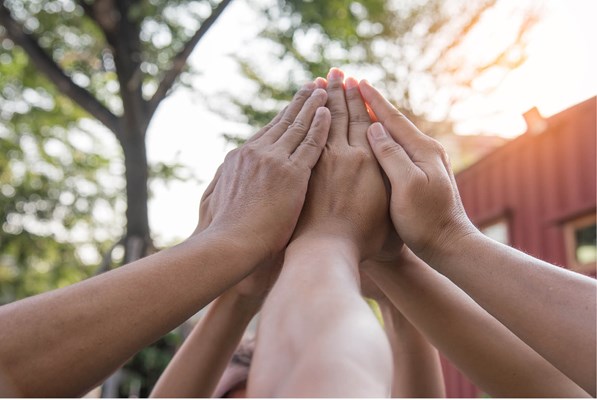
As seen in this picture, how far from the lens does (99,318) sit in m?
0.80

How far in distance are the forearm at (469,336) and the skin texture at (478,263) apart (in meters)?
0.08

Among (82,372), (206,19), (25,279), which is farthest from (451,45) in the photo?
(82,372)

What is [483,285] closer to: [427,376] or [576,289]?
[576,289]

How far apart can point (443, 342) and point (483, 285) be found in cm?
26

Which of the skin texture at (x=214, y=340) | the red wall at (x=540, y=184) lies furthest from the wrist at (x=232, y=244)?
the red wall at (x=540, y=184)

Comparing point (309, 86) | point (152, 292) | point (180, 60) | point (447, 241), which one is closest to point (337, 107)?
point (309, 86)

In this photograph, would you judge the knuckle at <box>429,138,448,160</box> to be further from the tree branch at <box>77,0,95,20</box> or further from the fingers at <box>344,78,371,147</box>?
the tree branch at <box>77,0,95,20</box>

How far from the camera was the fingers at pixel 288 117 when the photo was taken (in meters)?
1.35

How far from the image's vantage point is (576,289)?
0.83 meters

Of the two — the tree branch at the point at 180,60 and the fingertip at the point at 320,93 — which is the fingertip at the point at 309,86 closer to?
the fingertip at the point at 320,93

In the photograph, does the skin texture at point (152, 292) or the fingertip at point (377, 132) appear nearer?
the skin texture at point (152, 292)

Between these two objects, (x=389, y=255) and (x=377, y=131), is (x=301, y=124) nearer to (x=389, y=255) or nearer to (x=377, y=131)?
(x=377, y=131)

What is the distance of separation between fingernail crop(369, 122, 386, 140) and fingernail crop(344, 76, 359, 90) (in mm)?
196

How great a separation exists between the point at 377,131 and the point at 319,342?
0.74m
